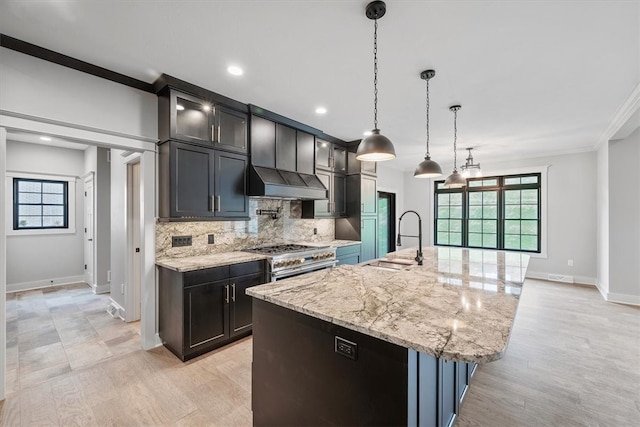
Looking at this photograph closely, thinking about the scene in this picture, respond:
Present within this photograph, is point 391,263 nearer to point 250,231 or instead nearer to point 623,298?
point 250,231

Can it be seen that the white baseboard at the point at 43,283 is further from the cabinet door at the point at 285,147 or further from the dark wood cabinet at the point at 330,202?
the cabinet door at the point at 285,147

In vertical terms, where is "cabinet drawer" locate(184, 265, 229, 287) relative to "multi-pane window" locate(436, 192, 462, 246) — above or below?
below

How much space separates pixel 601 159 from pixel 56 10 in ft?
24.1

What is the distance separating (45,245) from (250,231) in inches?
167

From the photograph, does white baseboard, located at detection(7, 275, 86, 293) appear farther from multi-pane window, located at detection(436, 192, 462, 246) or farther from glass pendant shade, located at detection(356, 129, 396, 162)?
multi-pane window, located at detection(436, 192, 462, 246)

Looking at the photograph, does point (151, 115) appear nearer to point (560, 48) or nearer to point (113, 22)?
point (113, 22)

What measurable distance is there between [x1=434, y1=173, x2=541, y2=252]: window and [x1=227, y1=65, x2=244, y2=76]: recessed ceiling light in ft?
19.6

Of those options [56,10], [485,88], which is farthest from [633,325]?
[56,10]

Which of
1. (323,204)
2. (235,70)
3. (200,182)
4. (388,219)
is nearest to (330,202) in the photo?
(323,204)

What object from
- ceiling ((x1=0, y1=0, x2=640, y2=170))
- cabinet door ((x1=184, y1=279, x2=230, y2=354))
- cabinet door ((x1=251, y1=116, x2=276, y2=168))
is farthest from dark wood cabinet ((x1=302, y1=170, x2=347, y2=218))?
cabinet door ((x1=184, y1=279, x2=230, y2=354))

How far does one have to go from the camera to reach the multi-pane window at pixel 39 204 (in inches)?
196

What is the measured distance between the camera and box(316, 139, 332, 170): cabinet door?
455 cm

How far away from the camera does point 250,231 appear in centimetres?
389

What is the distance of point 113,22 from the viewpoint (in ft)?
6.29
